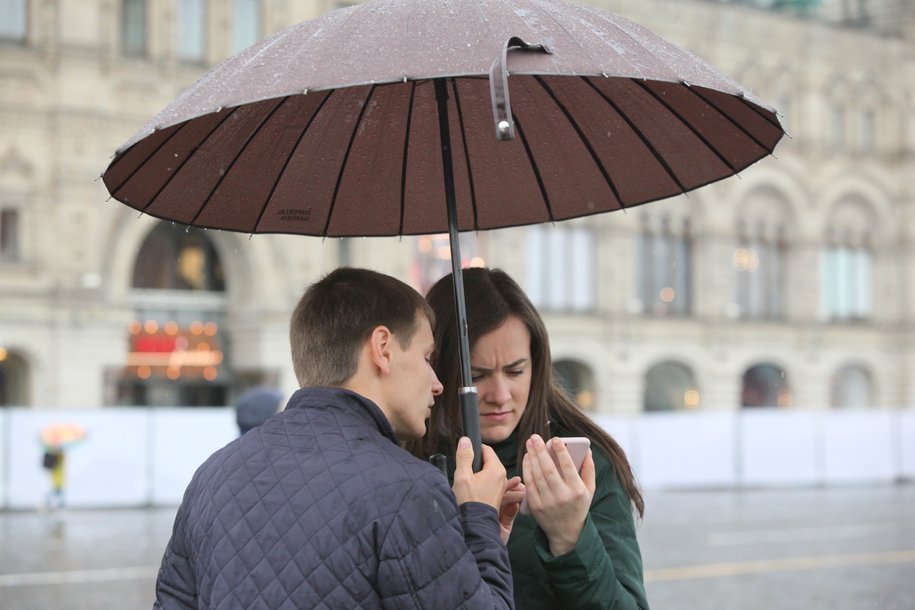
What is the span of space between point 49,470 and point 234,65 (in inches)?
706

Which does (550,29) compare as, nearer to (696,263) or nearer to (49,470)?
(49,470)

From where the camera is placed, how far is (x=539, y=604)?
9.79 ft

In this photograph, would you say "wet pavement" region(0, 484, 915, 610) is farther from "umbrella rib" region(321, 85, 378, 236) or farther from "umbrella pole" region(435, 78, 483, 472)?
"umbrella pole" region(435, 78, 483, 472)

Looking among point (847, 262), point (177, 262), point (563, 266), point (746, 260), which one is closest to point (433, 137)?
point (177, 262)

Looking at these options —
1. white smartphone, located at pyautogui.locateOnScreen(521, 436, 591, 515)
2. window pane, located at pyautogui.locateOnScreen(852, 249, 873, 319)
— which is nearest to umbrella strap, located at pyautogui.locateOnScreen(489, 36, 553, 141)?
white smartphone, located at pyautogui.locateOnScreen(521, 436, 591, 515)

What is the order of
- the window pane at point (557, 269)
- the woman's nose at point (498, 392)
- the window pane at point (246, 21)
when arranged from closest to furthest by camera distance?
Result: the woman's nose at point (498, 392)
the window pane at point (246, 21)
the window pane at point (557, 269)

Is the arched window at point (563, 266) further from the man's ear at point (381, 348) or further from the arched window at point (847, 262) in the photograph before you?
the man's ear at point (381, 348)

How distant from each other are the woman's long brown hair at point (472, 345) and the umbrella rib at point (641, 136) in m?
0.50

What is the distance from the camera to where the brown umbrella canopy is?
2.77 metres

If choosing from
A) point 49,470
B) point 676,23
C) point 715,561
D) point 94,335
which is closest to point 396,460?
point 715,561

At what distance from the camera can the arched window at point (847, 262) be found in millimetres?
38094

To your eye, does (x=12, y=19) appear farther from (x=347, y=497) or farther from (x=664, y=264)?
(x=347, y=497)

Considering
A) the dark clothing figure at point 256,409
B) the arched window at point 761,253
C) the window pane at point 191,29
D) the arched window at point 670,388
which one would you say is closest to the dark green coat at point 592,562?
the dark clothing figure at point 256,409

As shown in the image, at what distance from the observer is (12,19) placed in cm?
2675
